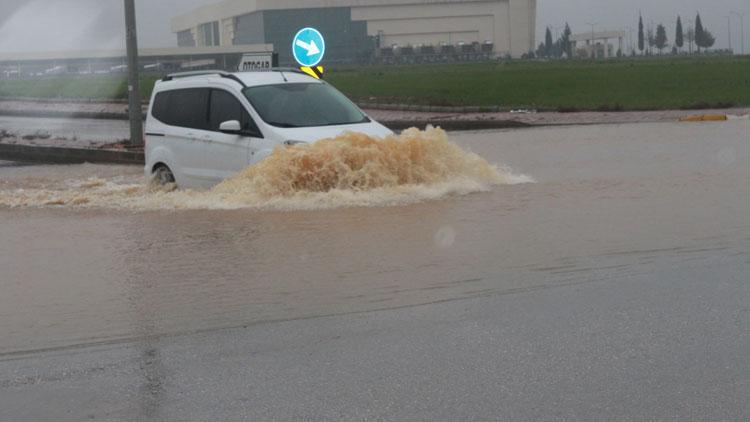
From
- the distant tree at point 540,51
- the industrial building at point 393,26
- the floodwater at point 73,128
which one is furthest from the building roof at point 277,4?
the floodwater at point 73,128

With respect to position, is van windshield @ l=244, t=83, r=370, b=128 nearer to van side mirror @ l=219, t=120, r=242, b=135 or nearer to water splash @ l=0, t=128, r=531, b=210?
van side mirror @ l=219, t=120, r=242, b=135

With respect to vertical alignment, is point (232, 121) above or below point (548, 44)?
below

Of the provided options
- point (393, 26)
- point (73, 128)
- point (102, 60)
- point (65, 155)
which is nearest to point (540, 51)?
point (393, 26)

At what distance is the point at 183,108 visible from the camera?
617 inches

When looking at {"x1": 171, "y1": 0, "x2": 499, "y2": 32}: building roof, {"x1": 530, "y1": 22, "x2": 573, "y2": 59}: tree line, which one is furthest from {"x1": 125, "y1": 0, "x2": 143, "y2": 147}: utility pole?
{"x1": 530, "y1": 22, "x2": 573, "y2": 59}: tree line

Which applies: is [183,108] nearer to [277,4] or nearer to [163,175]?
[163,175]

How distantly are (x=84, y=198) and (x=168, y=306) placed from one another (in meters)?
7.96

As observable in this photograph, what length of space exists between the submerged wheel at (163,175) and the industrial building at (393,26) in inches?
4931

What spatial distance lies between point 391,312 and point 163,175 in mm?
8664

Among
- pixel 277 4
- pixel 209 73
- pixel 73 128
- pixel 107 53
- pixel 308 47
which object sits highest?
pixel 277 4

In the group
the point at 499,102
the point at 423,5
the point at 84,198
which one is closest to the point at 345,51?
the point at 423,5

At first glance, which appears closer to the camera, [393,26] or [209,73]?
[209,73]

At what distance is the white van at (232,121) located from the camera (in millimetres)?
14297

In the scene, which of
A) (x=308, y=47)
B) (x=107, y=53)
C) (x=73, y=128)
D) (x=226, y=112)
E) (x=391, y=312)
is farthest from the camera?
(x=107, y=53)
